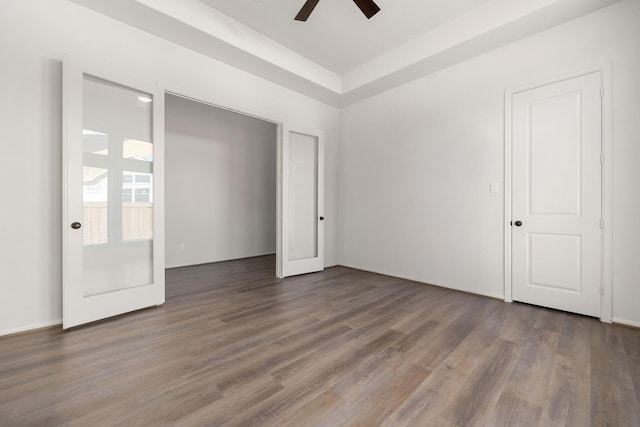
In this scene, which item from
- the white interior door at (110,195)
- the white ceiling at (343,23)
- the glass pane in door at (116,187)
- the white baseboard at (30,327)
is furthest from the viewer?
the white ceiling at (343,23)

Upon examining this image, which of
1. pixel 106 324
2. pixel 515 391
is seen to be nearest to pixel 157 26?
pixel 106 324

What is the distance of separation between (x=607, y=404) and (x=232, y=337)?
8.21 feet

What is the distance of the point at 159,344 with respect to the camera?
218cm

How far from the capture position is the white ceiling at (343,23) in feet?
9.84

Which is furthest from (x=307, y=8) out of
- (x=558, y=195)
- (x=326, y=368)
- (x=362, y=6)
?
(x=558, y=195)

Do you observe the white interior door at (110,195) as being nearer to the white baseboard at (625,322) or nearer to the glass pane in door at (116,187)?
the glass pane in door at (116,187)

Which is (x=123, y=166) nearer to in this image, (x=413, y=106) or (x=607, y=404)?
(x=413, y=106)

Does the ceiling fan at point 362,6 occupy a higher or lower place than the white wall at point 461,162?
higher

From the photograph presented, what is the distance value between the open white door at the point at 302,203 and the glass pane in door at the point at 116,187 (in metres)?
1.85

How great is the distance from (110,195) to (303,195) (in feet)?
8.69

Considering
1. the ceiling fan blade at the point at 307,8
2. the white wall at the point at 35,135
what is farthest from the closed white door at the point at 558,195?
Answer: the white wall at the point at 35,135

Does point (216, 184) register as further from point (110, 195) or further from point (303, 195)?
point (110, 195)

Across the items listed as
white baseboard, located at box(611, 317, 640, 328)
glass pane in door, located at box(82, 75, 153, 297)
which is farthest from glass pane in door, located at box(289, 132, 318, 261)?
white baseboard, located at box(611, 317, 640, 328)

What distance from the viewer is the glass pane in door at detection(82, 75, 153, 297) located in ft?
8.47
